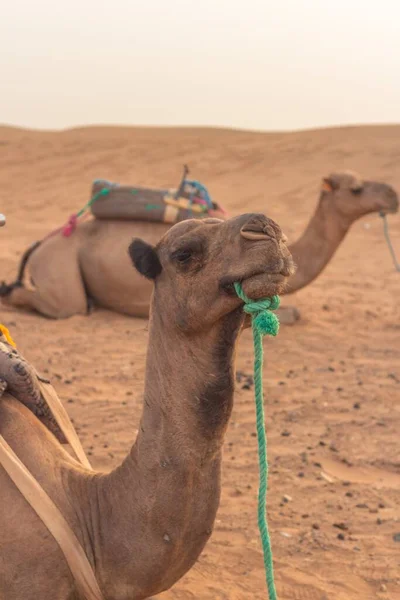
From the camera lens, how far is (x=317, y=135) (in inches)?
1058

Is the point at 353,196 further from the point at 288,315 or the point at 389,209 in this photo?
the point at 288,315

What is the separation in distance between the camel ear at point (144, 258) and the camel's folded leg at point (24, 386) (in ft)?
2.25

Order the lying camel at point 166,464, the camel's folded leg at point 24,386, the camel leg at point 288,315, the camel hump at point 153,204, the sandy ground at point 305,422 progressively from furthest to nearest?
the camel leg at point 288,315 < the camel hump at point 153,204 < the sandy ground at point 305,422 < the camel's folded leg at point 24,386 < the lying camel at point 166,464

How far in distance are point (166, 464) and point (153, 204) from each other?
560 centimetres

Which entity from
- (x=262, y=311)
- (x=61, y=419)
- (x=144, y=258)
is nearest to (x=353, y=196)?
(x=61, y=419)

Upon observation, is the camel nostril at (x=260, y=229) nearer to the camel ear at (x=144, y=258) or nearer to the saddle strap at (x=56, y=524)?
the camel ear at (x=144, y=258)

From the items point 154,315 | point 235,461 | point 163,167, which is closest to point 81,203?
point 163,167

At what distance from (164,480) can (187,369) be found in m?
0.33

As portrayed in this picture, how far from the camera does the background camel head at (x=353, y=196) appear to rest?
26.9ft

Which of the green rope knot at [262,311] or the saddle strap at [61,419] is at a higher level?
the green rope knot at [262,311]

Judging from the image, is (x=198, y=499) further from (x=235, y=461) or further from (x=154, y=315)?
(x=235, y=461)

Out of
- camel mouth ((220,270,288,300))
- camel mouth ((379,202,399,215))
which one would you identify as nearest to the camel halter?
camel mouth ((220,270,288,300))

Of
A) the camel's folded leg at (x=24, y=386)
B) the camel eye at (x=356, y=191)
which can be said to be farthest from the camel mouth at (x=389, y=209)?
the camel's folded leg at (x=24, y=386)

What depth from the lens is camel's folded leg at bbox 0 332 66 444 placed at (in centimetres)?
313
